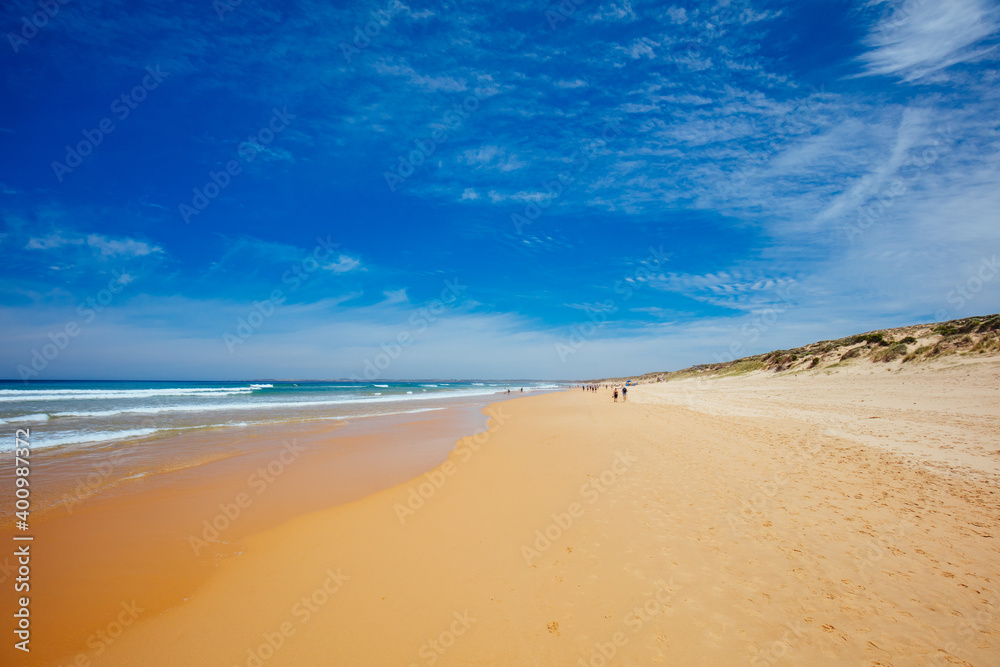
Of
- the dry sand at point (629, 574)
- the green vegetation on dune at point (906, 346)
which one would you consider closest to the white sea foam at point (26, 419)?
the dry sand at point (629, 574)

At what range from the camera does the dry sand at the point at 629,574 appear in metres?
3.84

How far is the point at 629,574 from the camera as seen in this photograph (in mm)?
5109

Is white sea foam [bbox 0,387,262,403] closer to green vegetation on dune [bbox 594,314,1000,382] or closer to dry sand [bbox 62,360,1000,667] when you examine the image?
dry sand [bbox 62,360,1000,667]

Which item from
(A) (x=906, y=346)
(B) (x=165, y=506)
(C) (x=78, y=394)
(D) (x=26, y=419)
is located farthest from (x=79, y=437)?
(A) (x=906, y=346)

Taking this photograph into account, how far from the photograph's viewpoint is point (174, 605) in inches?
178

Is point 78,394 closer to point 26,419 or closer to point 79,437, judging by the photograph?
point 26,419

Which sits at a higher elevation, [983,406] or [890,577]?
[983,406]

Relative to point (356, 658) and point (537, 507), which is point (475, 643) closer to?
point (356, 658)

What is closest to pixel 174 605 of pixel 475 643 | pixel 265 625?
pixel 265 625

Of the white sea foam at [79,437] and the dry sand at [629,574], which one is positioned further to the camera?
the white sea foam at [79,437]

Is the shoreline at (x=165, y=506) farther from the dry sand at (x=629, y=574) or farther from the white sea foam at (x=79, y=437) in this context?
the white sea foam at (x=79, y=437)

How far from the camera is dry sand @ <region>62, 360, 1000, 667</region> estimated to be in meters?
3.84

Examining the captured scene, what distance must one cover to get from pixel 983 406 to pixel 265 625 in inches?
930

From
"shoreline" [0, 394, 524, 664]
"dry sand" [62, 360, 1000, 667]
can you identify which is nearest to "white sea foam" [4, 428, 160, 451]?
"shoreline" [0, 394, 524, 664]
